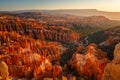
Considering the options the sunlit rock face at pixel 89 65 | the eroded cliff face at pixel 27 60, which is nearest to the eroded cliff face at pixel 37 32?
the eroded cliff face at pixel 27 60

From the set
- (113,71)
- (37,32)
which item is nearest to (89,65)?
(113,71)

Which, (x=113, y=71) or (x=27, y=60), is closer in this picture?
(x=113, y=71)

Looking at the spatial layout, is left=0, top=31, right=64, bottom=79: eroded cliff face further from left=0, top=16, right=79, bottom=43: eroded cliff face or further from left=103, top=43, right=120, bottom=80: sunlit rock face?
left=103, top=43, right=120, bottom=80: sunlit rock face

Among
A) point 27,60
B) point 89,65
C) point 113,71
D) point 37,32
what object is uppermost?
point 113,71

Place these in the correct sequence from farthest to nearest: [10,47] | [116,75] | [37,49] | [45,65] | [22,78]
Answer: [37,49]
[10,47]
[45,65]
[22,78]
[116,75]

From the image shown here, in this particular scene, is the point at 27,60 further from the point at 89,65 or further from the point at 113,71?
the point at 113,71

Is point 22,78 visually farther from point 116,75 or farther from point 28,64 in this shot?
point 116,75

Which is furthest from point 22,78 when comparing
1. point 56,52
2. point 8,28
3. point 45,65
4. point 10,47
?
point 8,28

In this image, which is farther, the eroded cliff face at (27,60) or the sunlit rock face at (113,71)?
the eroded cliff face at (27,60)

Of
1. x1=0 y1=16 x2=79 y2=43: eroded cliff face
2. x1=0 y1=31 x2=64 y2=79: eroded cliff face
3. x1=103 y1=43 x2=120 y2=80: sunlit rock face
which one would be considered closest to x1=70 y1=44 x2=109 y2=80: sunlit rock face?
x1=0 y1=31 x2=64 y2=79: eroded cliff face

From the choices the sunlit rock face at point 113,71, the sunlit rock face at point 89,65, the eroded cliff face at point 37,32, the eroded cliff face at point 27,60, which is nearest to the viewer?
the sunlit rock face at point 113,71

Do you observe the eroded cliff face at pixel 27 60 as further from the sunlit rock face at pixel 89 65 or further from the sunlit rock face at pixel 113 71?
the sunlit rock face at pixel 113 71
